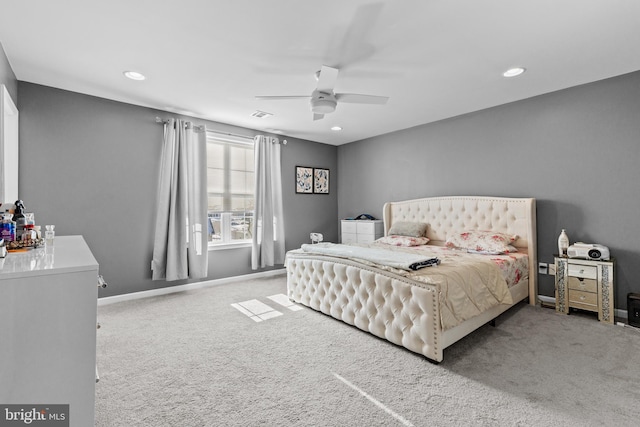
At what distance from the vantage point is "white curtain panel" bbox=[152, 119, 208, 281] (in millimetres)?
3975

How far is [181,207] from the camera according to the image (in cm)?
409

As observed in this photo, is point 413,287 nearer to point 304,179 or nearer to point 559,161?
point 559,161

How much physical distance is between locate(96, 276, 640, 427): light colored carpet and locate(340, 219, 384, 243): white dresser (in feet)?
8.16

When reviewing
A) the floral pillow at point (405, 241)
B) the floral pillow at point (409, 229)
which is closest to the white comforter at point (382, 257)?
the floral pillow at point (405, 241)

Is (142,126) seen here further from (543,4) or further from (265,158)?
(543,4)

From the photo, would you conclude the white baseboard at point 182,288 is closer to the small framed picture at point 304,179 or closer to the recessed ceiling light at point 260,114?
the small framed picture at point 304,179

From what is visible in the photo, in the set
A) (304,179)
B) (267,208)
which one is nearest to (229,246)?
(267,208)

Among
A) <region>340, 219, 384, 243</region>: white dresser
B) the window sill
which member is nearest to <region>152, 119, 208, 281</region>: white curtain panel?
the window sill

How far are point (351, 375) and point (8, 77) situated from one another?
12.6ft

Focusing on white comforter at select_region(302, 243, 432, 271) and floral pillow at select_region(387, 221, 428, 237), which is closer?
white comforter at select_region(302, 243, 432, 271)

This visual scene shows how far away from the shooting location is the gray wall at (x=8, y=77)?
2.43m

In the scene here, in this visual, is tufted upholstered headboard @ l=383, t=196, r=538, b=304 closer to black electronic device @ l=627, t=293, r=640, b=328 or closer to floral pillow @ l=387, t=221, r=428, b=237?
floral pillow @ l=387, t=221, r=428, b=237

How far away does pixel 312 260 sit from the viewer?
339cm

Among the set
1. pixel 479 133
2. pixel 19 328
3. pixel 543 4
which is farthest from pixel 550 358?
pixel 19 328
